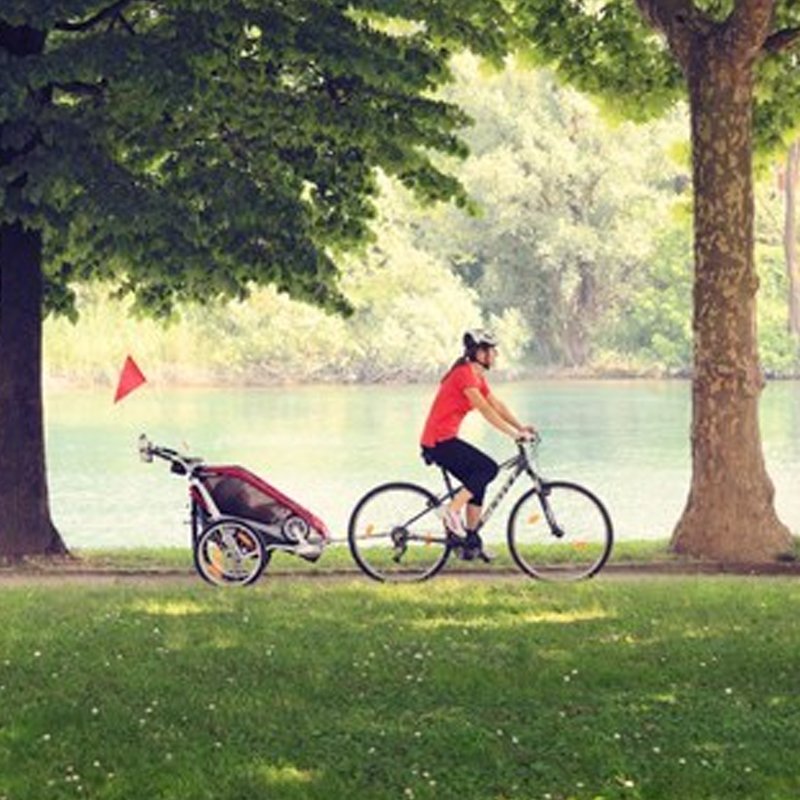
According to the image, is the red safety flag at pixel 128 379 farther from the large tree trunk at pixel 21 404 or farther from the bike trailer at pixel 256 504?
the large tree trunk at pixel 21 404

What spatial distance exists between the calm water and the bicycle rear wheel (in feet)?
50.5

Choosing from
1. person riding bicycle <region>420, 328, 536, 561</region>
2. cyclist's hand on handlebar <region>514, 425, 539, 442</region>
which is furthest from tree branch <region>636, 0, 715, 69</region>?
cyclist's hand on handlebar <region>514, 425, 539, 442</region>

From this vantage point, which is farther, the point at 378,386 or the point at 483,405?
the point at 378,386

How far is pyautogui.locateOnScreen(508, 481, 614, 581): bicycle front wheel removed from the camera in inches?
551

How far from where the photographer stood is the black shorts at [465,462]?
13.8 m

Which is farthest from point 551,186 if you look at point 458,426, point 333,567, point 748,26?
point 458,426

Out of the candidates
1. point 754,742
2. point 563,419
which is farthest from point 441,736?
point 563,419

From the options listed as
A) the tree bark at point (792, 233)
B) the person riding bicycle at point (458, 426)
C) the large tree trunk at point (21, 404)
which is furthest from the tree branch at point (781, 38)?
the tree bark at point (792, 233)

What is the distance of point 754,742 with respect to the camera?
923 centimetres

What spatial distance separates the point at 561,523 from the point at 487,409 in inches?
44.0

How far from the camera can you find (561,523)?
46.0 ft

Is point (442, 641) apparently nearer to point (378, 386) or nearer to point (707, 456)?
point (707, 456)

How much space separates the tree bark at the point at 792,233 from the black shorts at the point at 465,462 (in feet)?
195

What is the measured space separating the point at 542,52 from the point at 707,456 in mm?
5166
